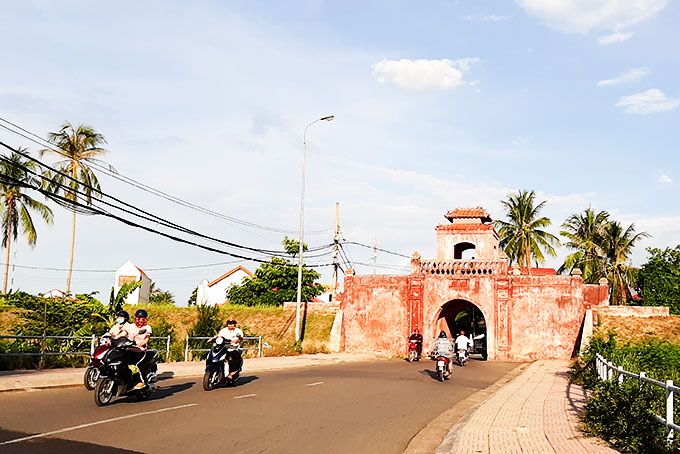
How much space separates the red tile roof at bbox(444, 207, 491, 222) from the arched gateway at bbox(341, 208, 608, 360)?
67 millimetres

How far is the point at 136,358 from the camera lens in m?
11.5

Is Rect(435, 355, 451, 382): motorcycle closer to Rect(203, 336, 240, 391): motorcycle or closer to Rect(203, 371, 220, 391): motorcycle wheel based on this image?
Rect(203, 336, 240, 391): motorcycle

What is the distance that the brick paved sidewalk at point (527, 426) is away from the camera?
26.9ft

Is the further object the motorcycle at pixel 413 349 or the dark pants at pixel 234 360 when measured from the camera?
the motorcycle at pixel 413 349

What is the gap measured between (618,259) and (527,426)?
1853 inches

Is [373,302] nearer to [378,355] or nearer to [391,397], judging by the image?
[378,355]

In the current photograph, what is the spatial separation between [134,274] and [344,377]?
2273 inches

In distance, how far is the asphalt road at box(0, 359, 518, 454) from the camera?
793cm

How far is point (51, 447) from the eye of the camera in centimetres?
726

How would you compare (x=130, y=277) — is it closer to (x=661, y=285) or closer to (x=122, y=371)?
(x=661, y=285)

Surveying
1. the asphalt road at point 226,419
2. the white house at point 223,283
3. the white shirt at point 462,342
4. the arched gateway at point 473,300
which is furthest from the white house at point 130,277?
the asphalt road at point 226,419

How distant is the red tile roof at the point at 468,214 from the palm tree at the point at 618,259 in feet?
56.0

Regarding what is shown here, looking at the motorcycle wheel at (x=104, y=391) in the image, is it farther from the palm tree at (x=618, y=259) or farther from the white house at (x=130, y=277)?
the white house at (x=130, y=277)

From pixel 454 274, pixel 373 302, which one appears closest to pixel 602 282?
pixel 454 274
